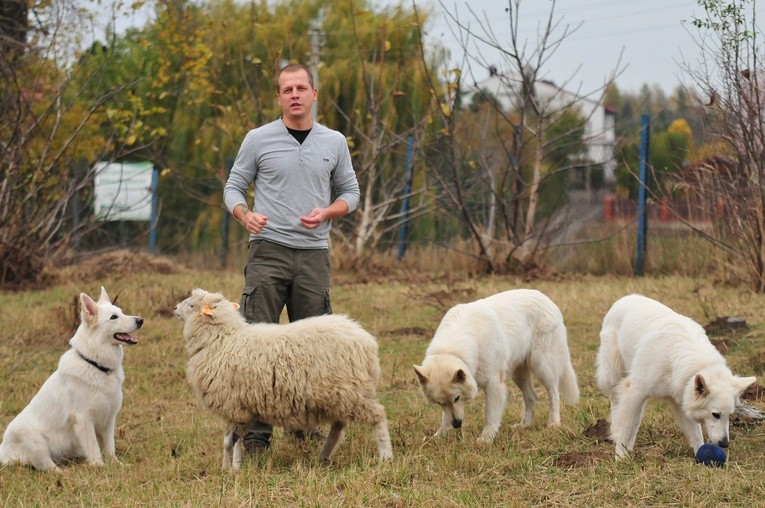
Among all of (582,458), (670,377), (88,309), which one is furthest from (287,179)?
(670,377)

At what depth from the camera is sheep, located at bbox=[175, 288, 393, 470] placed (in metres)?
5.86

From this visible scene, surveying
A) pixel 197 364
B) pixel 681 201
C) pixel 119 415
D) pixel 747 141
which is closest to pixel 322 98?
pixel 681 201

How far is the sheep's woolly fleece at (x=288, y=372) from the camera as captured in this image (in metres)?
5.85

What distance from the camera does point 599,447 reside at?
→ 6.22m

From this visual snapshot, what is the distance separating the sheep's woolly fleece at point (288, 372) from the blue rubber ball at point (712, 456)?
6.01 ft

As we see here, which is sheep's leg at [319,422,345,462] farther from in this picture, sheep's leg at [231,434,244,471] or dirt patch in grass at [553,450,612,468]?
dirt patch in grass at [553,450,612,468]

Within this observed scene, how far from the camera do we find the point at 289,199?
250 inches

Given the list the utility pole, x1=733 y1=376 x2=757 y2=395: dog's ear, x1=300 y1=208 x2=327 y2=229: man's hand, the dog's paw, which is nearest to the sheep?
x1=300 y1=208 x2=327 y2=229: man's hand

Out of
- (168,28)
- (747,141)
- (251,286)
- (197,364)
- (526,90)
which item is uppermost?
(168,28)

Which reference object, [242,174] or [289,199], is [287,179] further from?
[242,174]

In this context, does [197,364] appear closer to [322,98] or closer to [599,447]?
[599,447]

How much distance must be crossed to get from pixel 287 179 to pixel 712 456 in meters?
2.96

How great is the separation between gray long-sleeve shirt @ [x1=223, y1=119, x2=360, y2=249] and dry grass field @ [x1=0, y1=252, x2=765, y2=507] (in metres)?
1.37

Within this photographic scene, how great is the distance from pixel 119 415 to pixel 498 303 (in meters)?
3.11
